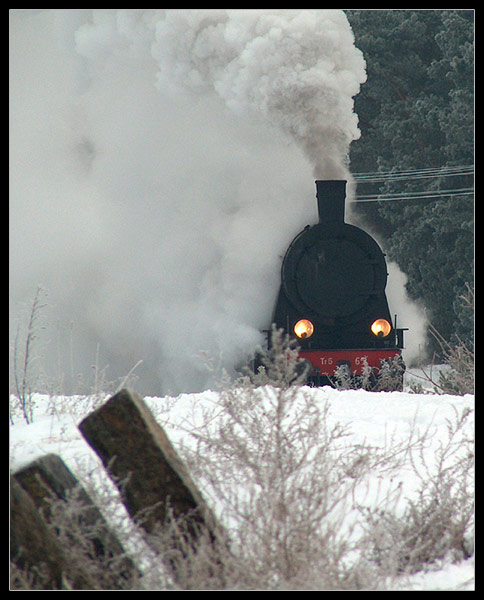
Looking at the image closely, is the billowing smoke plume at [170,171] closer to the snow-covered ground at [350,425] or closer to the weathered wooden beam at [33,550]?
the snow-covered ground at [350,425]

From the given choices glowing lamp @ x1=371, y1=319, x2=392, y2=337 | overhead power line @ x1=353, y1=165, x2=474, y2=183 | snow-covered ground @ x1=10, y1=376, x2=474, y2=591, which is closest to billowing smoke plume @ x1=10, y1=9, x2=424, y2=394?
glowing lamp @ x1=371, y1=319, x2=392, y2=337

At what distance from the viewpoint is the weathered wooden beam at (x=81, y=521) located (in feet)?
10.4

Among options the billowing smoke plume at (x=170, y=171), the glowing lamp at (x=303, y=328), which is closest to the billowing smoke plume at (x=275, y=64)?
the billowing smoke plume at (x=170, y=171)

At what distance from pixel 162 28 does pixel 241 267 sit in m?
2.98

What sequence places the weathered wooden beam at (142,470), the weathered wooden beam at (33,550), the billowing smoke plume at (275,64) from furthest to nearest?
the billowing smoke plume at (275,64) < the weathered wooden beam at (142,470) < the weathered wooden beam at (33,550)

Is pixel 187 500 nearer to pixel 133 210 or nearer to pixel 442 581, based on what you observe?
pixel 442 581

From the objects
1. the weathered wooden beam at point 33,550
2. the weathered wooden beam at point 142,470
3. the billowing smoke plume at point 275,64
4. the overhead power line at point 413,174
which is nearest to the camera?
the weathered wooden beam at point 33,550

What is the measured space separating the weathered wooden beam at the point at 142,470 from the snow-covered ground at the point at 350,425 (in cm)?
31

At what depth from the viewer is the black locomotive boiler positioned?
34.2 feet

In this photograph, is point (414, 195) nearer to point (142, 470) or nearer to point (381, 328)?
point (381, 328)

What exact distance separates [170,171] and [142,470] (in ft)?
27.5

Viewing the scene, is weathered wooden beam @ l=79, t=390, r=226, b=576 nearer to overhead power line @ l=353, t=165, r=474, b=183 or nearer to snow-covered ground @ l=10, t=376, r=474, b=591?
snow-covered ground @ l=10, t=376, r=474, b=591

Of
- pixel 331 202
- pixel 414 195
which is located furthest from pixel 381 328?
pixel 414 195

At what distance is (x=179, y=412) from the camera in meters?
5.50
